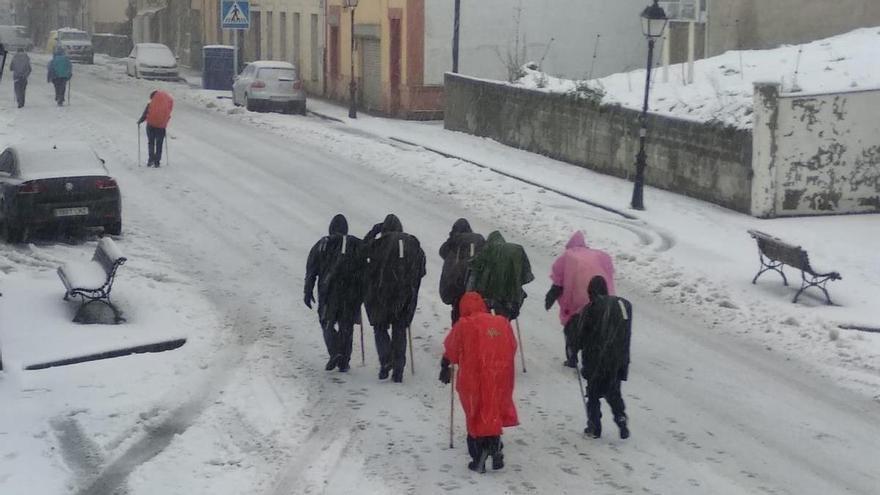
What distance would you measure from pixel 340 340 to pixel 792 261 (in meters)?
6.33

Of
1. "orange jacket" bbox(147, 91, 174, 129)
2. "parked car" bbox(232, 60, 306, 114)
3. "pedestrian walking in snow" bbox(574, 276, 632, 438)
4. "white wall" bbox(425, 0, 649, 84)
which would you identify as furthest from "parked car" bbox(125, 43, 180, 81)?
"pedestrian walking in snow" bbox(574, 276, 632, 438)

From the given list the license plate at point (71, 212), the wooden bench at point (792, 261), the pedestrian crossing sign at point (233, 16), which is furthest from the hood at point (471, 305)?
the pedestrian crossing sign at point (233, 16)

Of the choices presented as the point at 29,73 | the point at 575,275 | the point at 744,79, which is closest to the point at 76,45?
the point at 29,73

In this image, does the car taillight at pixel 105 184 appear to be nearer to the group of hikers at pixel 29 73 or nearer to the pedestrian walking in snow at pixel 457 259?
the pedestrian walking in snow at pixel 457 259

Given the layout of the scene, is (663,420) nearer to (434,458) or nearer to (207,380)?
(434,458)

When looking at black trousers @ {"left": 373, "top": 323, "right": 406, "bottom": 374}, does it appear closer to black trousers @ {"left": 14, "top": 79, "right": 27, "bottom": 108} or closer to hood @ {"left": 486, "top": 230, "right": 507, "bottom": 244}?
hood @ {"left": 486, "top": 230, "right": 507, "bottom": 244}

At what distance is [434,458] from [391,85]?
98.7 feet

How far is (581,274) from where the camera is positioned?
41.3ft

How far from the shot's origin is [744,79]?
86.4 feet

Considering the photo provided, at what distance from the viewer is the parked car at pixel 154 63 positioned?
53.1 meters

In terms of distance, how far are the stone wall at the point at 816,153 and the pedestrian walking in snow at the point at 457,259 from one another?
9.73 m

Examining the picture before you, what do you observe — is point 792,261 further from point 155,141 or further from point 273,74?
point 273,74

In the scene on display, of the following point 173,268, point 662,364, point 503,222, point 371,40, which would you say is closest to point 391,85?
point 371,40

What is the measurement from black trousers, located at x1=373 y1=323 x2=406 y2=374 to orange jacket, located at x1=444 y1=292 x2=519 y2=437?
2552 mm
